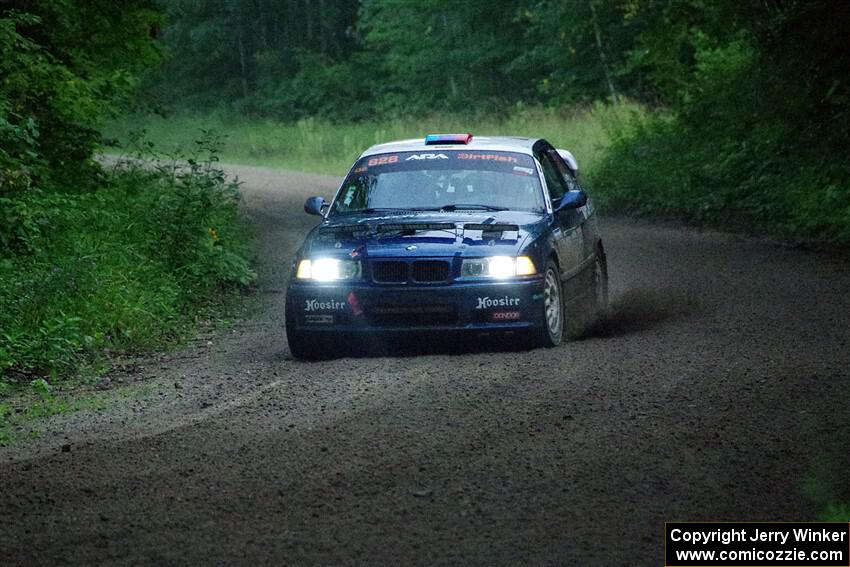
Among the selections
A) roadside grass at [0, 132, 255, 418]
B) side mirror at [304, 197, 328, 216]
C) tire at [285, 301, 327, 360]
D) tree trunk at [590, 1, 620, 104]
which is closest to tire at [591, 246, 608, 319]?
side mirror at [304, 197, 328, 216]

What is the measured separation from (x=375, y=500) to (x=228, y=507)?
654mm

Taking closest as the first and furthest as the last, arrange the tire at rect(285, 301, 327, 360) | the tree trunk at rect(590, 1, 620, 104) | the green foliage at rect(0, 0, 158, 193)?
1. the tire at rect(285, 301, 327, 360)
2. the green foliage at rect(0, 0, 158, 193)
3. the tree trunk at rect(590, 1, 620, 104)

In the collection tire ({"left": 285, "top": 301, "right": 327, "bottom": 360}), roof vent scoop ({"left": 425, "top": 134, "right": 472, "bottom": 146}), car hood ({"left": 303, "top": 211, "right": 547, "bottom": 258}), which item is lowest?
tire ({"left": 285, "top": 301, "right": 327, "bottom": 360})

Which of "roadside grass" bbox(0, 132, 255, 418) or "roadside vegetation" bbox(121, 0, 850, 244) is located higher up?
"roadside vegetation" bbox(121, 0, 850, 244)

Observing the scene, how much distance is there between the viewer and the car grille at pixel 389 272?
421 inches

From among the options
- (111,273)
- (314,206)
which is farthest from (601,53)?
(314,206)

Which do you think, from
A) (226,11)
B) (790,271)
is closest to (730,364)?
(790,271)

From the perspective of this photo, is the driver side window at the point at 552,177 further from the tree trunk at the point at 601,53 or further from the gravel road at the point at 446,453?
the tree trunk at the point at 601,53

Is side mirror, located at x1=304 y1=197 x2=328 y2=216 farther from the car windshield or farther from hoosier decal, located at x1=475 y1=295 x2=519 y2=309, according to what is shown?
hoosier decal, located at x1=475 y1=295 x2=519 y2=309

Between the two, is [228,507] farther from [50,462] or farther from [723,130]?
[723,130]

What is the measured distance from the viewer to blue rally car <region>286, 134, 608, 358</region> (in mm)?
10648

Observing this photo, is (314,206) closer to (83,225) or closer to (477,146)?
(477,146)

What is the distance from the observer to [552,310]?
11.1 metres

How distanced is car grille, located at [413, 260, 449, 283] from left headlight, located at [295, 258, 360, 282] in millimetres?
456
